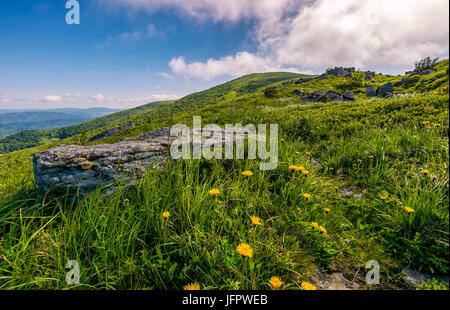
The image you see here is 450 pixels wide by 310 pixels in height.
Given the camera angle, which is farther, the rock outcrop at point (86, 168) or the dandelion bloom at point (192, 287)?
the rock outcrop at point (86, 168)

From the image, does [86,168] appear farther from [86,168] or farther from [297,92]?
[297,92]

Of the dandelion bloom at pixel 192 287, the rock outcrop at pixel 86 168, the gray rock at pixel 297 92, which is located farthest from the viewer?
the gray rock at pixel 297 92

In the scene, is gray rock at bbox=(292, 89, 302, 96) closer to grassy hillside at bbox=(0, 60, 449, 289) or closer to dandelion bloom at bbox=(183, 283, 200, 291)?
grassy hillside at bbox=(0, 60, 449, 289)

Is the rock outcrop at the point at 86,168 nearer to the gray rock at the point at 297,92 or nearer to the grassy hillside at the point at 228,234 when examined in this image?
the grassy hillside at the point at 228,234

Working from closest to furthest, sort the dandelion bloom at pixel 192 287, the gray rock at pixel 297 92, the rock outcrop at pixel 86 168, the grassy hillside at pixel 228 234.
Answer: the dandelion bloom at pixel 192 287 < the grassy hillside at pixel 228 234 < the rock outcrop at pixel 86 168 < the gray rock at pixel 297 92

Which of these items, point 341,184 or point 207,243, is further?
point 341,184

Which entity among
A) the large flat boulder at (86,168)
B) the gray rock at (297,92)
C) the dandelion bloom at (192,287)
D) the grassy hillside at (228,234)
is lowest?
the dandelion bloom at (192,287)

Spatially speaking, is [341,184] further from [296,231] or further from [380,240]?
[296,231]

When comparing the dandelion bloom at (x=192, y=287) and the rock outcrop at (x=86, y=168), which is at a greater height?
the rock outcrop at (x=86, y=168)

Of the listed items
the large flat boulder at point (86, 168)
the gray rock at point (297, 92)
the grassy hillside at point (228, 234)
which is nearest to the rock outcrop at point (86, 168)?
the large flat boulder at point (86, 168)

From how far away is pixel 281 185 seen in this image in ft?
10.6

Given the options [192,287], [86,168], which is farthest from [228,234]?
[86,168]
